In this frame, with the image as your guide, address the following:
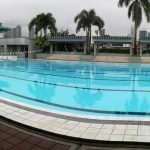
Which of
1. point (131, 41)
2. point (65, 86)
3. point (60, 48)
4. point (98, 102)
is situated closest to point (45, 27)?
point (60, 48)

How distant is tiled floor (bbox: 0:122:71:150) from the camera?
12.0 feet

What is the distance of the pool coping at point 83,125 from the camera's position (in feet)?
13.5

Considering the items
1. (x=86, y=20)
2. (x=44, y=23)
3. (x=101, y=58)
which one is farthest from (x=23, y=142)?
(x=44, y=23)

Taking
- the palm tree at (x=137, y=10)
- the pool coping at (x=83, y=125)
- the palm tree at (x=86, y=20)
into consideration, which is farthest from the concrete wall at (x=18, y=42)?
the pool coping at (x=83, y=125)

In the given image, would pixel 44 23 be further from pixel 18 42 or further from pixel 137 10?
pixel 137 10

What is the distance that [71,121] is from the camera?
496 centimetres

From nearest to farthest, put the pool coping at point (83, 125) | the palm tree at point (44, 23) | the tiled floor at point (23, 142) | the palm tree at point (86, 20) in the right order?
1. the tiled floor at point (23, 142)
2. the pool coping at point (83, 125)
3. the palm tree at point (86, 20)
4. the palm tree at point (44, 23)

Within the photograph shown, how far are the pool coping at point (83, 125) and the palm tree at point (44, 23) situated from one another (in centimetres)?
3328

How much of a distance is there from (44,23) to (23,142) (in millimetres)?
35485

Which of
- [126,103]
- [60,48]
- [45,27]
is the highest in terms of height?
[45,27]

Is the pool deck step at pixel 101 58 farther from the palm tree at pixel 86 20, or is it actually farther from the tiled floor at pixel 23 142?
the tiled floor at pixel 23 142

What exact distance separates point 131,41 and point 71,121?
2840 cm

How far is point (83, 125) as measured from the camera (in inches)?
186

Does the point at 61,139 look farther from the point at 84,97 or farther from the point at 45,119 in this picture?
the point at 84,97
